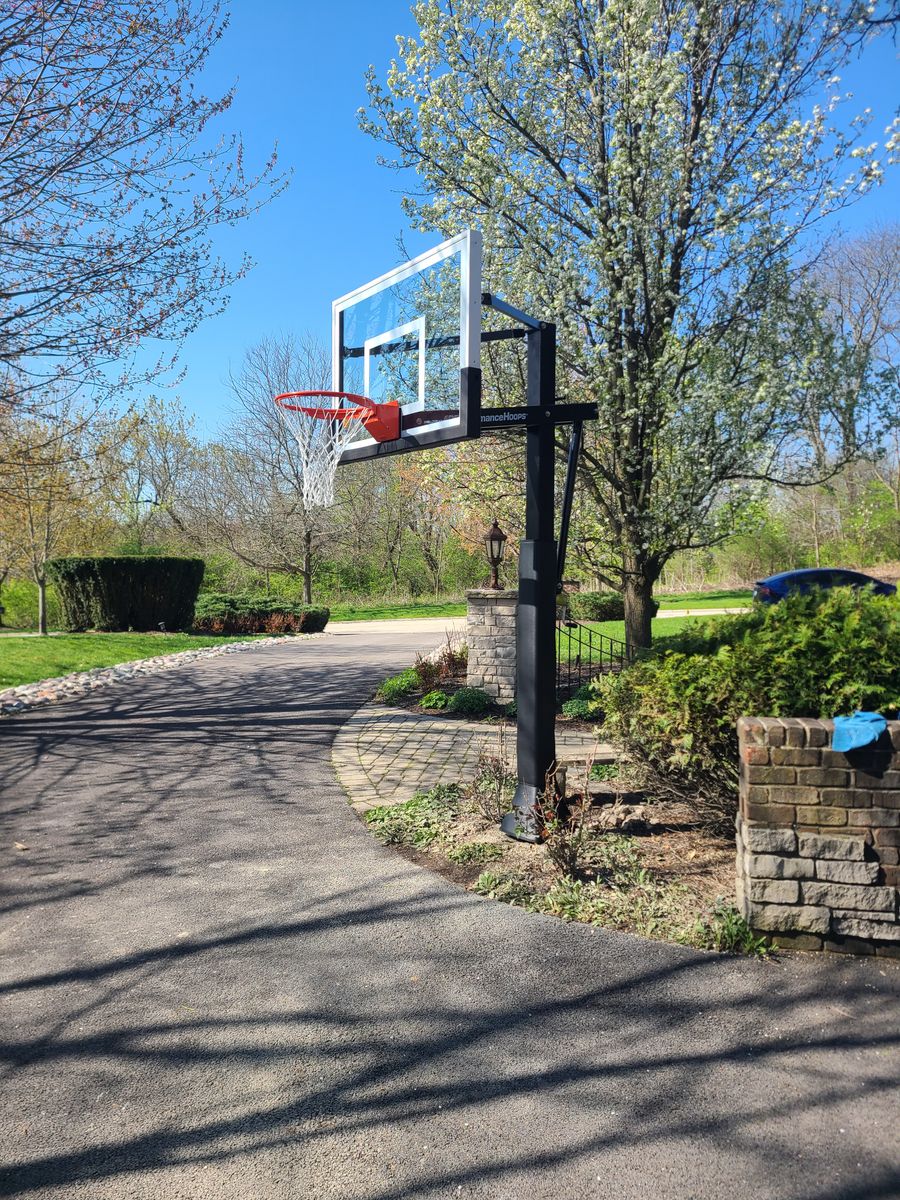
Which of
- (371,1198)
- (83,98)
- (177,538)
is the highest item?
(83,98)

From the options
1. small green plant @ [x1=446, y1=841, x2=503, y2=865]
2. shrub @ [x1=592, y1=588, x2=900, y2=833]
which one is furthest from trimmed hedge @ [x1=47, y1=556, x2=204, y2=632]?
shrub @ [x1=592, y1=588, x2=900, y2=833]

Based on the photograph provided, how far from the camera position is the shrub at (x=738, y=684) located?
152 inches

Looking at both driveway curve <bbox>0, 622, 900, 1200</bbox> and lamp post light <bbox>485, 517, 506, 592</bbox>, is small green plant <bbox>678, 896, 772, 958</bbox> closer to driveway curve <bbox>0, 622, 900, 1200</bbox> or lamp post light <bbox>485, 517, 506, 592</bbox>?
driveway curve <bbox>0, 622, 900, 1200</bbox>

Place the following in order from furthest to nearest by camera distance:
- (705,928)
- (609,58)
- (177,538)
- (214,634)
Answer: (177,538) → (214,634) → (609,58) → (705,928)

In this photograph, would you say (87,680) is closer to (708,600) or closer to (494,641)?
(494,641)

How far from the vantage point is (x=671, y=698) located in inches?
173

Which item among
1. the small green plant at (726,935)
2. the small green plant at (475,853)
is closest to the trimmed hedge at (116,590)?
the small green plant at (475,853)

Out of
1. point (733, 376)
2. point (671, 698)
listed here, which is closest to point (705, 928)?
point (671, 698)

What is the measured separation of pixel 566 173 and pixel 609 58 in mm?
1239

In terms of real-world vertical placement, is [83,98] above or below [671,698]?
above

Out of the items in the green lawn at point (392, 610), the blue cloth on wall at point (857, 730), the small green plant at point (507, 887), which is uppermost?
the blue cloth on wall at point (857, 730)

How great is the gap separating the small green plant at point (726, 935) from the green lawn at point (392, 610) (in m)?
24.9

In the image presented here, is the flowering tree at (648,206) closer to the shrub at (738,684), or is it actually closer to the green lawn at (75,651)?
the shrub at (738,684)

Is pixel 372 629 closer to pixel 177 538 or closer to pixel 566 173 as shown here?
pixel 177 538
